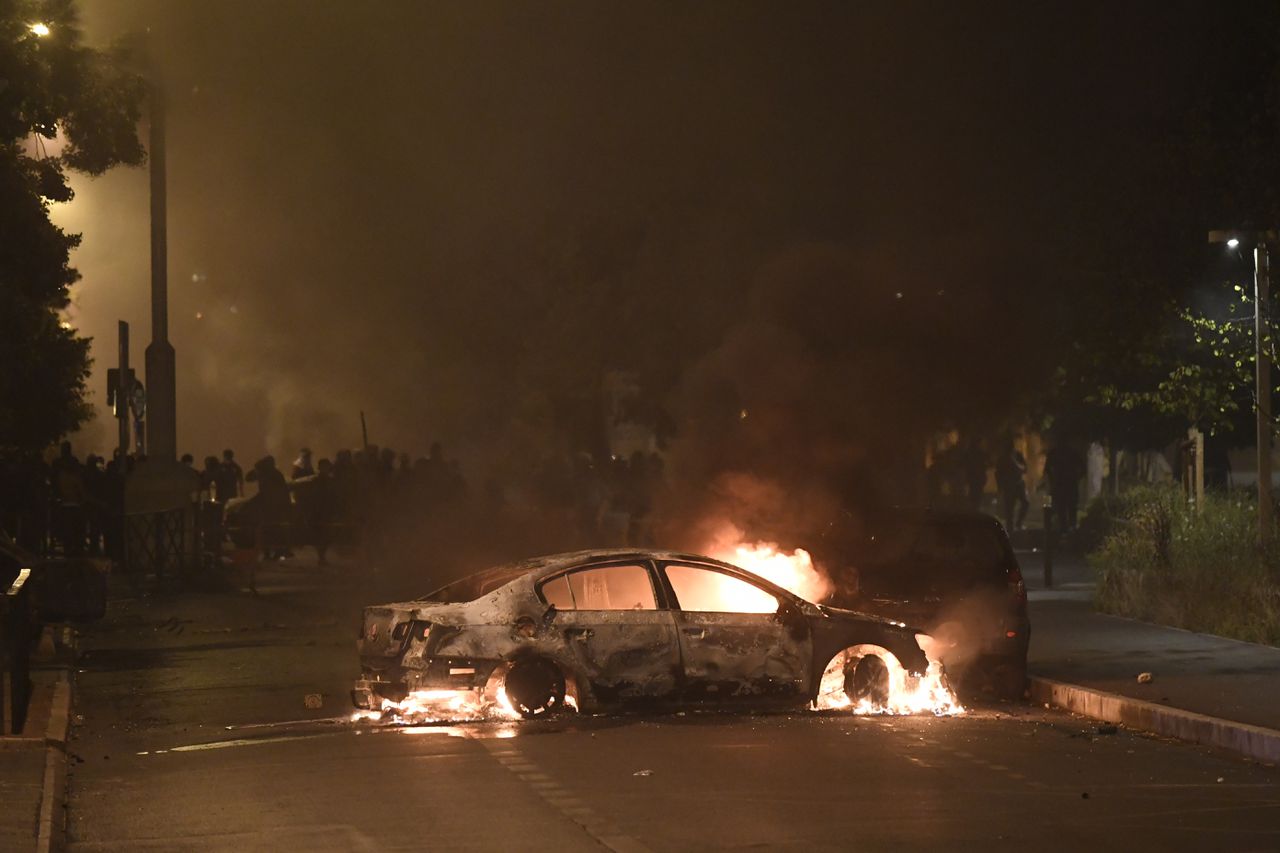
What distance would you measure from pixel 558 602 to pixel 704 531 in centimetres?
532

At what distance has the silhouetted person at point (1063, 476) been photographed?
3048 cm

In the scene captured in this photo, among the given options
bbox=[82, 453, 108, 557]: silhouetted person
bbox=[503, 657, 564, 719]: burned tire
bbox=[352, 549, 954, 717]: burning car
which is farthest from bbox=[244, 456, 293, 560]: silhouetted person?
bbox=[503, 657, 564, 719]: burned tire

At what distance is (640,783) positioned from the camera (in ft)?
31.4

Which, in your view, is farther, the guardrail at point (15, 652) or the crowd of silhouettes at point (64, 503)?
the crowd of silhouettes at point (64, 503)

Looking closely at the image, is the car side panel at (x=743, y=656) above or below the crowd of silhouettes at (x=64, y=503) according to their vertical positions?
below

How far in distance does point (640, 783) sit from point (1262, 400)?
1341cm

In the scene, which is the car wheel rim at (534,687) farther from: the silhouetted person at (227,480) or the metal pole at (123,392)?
the silhouetted person at (227,480)

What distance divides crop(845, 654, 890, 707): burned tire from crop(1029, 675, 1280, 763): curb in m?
1.56

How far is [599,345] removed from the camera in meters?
44.2

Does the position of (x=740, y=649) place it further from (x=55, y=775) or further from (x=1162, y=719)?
(x=55, y=775)

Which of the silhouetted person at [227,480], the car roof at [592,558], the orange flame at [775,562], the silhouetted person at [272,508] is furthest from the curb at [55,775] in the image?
the silhouetted person at [227,480]

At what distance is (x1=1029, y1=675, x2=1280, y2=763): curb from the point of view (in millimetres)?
10945

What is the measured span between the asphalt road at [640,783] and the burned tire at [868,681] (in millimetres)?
330

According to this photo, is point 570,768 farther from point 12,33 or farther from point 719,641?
point 12,33
